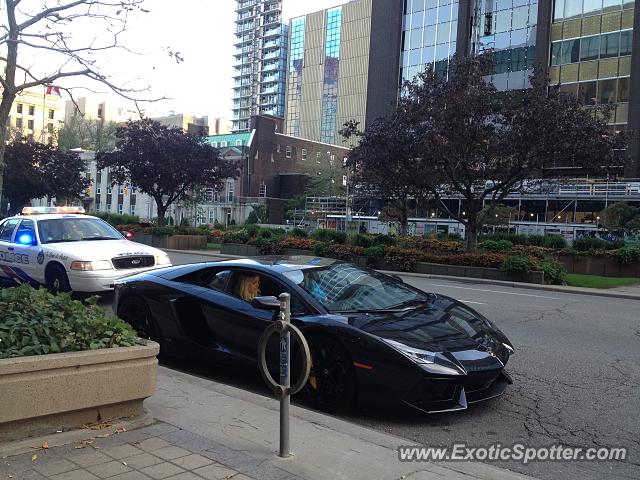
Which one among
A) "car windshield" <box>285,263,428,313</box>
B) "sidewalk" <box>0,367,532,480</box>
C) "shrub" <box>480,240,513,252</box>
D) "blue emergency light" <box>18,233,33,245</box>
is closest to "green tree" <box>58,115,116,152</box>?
"shrub" <box>480,240,513,252</box>

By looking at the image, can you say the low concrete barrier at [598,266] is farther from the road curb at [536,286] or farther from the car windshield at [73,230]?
the car windshield at [73,230]

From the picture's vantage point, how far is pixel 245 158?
74.4m

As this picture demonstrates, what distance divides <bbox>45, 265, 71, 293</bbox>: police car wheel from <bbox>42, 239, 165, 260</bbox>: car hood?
1.07 feet

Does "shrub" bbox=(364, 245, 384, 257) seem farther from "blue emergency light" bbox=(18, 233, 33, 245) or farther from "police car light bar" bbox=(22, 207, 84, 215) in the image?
"blue emergency light" bbox=(18, 233, 33, 245)

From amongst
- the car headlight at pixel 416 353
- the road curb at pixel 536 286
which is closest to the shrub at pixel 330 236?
the road curb at pixel 536 286

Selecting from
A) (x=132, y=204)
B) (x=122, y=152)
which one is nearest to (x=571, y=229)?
(x=122, y=152)

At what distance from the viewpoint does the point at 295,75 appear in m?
125

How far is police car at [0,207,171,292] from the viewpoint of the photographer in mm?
9625

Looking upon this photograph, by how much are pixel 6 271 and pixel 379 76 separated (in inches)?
2127

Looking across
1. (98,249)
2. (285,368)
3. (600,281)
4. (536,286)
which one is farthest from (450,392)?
(600,281)

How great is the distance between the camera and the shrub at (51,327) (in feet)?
13.5

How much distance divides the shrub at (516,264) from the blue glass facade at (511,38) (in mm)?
32151

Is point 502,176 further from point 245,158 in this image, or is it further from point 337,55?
point 337,55

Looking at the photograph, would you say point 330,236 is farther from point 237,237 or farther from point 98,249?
point 98,249
